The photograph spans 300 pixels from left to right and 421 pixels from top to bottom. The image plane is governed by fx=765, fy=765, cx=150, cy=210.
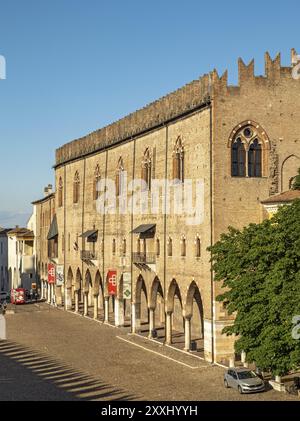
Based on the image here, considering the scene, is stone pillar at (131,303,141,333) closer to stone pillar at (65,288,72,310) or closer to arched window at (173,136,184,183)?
arched window at (173,136,184,183)

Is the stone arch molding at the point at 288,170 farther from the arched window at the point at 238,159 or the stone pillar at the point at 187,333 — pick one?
the stone pillar at the point at 187,333

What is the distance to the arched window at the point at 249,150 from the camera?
46.9 m

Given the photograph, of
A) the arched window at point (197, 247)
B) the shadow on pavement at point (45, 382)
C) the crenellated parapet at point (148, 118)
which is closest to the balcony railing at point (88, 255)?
the crenellated parapet at point (148, 118)

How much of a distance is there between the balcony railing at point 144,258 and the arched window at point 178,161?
21.9 feet

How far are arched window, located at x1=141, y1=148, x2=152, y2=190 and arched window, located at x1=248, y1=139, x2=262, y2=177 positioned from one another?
1180 cm

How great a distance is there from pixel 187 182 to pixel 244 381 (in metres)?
17.5

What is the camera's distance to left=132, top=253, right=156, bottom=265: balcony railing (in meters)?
55.8

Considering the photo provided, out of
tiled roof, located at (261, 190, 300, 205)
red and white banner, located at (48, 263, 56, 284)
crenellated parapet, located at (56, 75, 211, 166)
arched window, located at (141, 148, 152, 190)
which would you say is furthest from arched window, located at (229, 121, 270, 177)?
red and white banner, located at (48, 263, 56, 284)

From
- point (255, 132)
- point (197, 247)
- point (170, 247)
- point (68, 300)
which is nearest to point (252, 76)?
point (255, 132)

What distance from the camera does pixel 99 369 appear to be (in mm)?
43531

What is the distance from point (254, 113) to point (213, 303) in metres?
11.9

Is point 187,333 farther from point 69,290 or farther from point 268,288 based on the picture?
point 69,290

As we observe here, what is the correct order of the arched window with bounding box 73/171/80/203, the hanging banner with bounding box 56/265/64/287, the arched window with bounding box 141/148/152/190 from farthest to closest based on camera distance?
1. the hanging banner with bounding box 56/265/64/287
2. the arched window with bounding box 73/171/80/203
3. the arched window with bounding box 141/148/152/190
